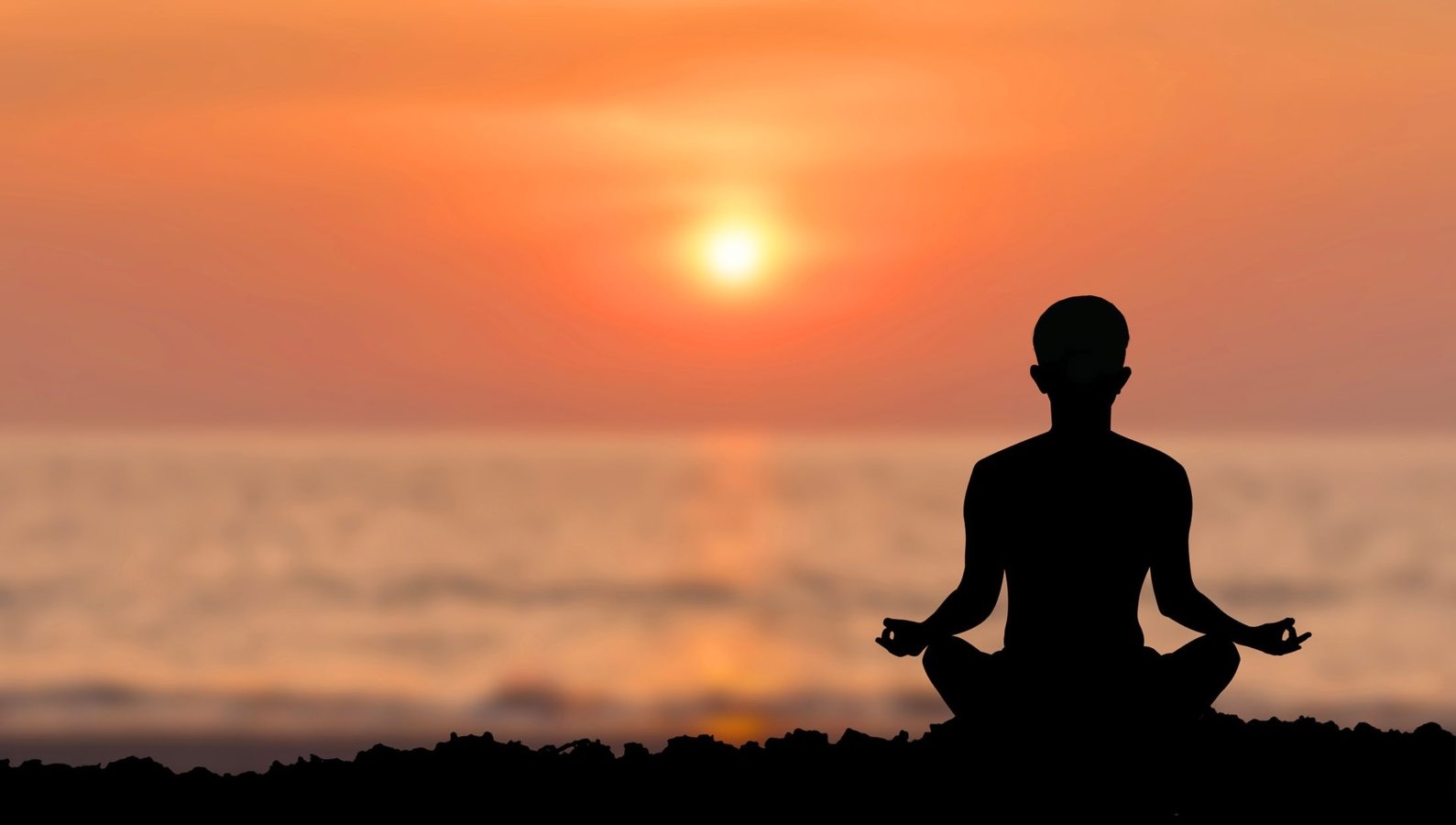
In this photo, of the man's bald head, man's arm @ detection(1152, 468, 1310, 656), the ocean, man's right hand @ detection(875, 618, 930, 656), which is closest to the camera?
the man's bald head

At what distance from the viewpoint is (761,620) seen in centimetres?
2998

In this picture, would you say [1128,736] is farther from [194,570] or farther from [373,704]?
[194,570]

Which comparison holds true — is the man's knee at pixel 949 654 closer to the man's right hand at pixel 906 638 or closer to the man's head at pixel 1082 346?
the man's right hand at pixel 906 638

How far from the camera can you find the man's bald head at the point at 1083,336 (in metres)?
9.24

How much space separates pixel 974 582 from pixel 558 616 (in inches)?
873

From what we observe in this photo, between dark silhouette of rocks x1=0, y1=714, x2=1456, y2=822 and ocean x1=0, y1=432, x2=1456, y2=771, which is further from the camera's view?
ocean x1=0, y1=432, x2=1456, y2=771

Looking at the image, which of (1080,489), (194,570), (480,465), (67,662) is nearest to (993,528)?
(1080,489)

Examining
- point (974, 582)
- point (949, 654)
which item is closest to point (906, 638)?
point (949, 654)

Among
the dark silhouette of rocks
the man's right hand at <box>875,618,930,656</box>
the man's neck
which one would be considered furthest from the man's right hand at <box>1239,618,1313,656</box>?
the man's right hand at <box>875,618,930,656</box>

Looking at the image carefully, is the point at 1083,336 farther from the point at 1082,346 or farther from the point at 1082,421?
the point at 1082,421

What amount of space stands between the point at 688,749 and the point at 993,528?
2726 millimetres

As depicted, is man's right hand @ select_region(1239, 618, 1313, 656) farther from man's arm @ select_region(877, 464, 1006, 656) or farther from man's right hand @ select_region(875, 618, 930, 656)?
man's right hand @ select_region(875, 618, 930, 656)

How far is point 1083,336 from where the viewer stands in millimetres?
9273

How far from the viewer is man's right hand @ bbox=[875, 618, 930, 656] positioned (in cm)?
941
